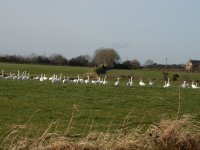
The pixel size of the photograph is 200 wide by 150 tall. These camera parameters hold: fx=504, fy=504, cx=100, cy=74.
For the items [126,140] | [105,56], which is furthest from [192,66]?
[126,140]

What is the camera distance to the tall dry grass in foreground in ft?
19.1

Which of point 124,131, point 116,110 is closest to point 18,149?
point 124,131

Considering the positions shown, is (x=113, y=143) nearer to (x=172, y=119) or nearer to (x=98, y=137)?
(x=98, y=137)

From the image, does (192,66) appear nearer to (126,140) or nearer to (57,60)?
(57,60)

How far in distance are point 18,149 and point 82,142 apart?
75 centimetres

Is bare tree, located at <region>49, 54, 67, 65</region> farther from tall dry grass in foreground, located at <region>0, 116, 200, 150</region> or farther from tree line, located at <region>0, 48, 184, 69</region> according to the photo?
tall dry grass in foreground, located at <region>0, 116, 200, 150</region>

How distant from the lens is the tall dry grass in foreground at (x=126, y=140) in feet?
19.1

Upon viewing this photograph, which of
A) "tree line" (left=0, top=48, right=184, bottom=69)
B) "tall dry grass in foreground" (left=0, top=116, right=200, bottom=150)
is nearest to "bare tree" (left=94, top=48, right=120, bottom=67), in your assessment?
"tree line" (left=0, top=48, right=184, bottom=69)

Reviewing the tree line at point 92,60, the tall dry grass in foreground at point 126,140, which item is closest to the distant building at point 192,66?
the tree line at point 92,60

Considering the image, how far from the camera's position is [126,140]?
6.12 m

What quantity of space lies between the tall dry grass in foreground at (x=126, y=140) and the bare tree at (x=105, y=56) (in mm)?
136047

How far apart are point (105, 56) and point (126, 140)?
140m

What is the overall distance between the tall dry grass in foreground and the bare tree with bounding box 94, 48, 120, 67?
446 ft

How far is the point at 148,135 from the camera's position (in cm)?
635
